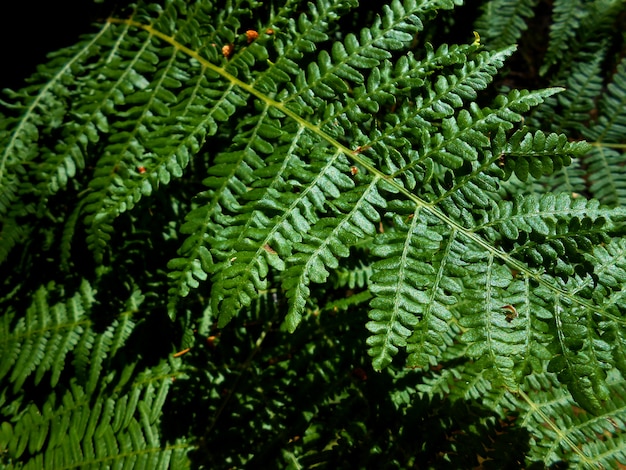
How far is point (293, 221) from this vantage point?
1.41m

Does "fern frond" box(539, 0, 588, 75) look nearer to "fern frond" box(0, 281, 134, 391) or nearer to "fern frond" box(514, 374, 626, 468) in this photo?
"fern frond" box(514, 374, 626, 468)

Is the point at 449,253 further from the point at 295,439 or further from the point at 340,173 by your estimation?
the point at 295,439

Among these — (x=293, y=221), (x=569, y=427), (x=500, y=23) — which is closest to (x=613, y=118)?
(x=500, y=23)

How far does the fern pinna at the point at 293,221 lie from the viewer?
4.29 ft

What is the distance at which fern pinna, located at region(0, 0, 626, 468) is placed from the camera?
1.31 m

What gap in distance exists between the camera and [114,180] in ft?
5.37

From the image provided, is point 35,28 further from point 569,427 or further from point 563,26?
point 569,427

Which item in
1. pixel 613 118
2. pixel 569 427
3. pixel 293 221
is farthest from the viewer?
pixel 613 118

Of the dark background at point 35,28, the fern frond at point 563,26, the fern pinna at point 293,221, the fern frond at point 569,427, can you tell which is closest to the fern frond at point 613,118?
the fern pinna at point 293,221

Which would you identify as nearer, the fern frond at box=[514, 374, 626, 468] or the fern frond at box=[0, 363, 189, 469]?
the fern frond at box=[514, 374, 626, 468]

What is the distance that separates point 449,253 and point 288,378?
3.30 feet

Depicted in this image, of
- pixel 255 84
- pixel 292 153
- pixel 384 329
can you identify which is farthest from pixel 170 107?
pixel 384 329

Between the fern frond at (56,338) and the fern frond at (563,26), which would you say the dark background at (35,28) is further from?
the fern frond at (563,26)

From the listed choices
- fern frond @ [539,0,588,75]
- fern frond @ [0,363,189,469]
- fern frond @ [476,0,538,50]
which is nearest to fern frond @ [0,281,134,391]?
fern frond @ [0,363,189,469]
